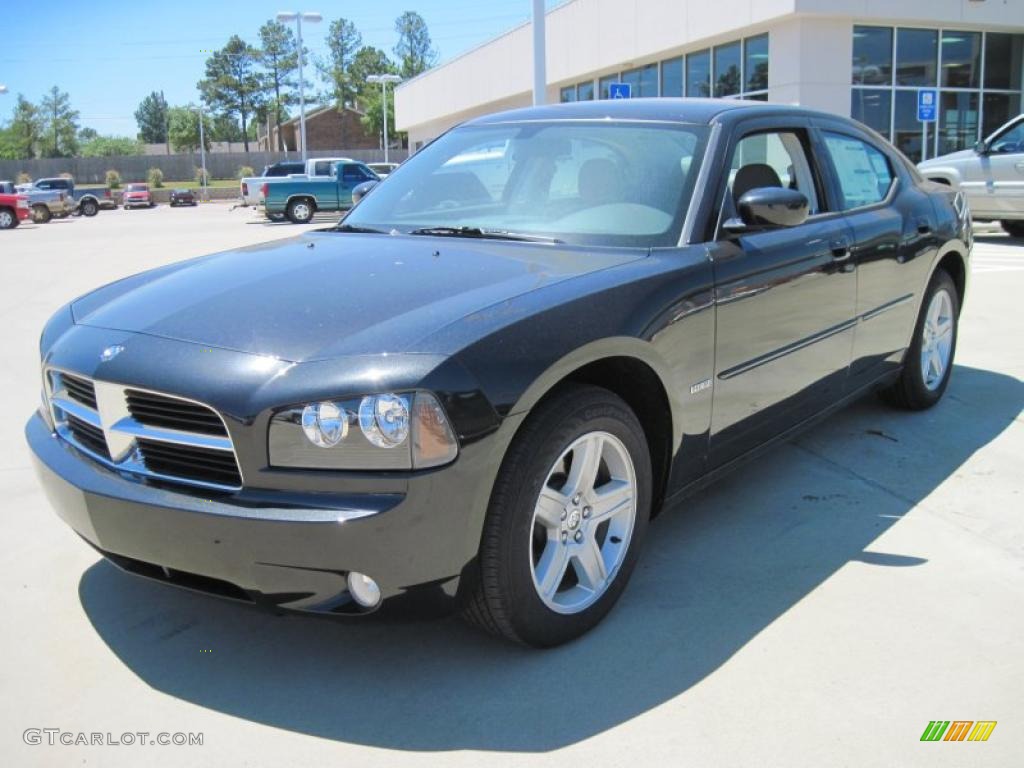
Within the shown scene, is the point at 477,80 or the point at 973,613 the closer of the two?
the point at 973,613

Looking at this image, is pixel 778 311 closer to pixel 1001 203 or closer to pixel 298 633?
pixel 298 633

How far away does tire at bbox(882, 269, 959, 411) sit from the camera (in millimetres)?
5285

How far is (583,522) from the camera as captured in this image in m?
3.01

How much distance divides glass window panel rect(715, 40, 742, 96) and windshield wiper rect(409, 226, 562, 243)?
2131cm

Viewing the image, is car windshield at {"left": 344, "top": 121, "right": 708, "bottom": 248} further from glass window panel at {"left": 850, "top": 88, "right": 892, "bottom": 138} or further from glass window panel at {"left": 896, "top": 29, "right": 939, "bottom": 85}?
glass window panel at {"left": 896, "top": 29, "right": 939, "bottom": 85}

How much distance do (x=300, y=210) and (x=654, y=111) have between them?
26080mm

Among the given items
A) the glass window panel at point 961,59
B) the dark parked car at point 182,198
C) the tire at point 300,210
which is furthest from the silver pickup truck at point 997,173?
the dark parked car at point 182,198

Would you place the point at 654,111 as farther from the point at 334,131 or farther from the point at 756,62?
the point at 334,131

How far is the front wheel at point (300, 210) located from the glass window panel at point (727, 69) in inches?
488

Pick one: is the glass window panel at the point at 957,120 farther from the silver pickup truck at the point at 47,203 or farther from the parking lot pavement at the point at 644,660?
the silver pickup truck at the point at 47,203

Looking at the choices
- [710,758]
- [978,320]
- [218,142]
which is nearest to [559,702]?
[710,758]

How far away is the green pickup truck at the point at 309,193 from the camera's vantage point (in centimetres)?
2834

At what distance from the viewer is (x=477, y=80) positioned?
131 feet

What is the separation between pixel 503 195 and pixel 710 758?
2.37 meters
